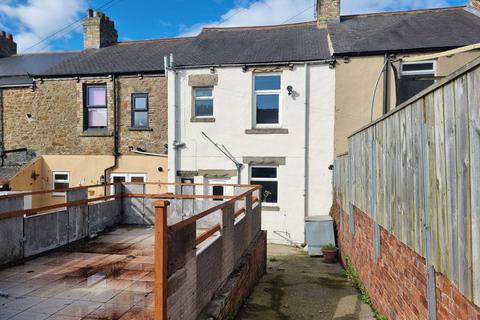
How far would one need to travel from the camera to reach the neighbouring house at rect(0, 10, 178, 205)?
1327cm

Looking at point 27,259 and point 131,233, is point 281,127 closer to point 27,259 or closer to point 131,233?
point 131,233

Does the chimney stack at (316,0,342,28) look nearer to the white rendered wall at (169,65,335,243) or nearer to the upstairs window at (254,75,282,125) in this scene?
the white rendered wall at (169,65,335,243)

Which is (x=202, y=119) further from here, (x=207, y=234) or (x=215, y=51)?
(x=207, y=234)

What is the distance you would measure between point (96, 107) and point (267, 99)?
668 cm

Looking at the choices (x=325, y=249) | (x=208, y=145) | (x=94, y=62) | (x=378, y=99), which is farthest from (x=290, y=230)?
(x=94, y=62)

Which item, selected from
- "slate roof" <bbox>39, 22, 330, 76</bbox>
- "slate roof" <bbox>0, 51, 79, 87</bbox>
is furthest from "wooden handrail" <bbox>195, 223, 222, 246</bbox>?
"slate roof" <bbox>0, 51, 79, 87</bbox>

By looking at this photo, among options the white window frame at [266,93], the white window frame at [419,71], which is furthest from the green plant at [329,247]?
the white window frame at [419,71]

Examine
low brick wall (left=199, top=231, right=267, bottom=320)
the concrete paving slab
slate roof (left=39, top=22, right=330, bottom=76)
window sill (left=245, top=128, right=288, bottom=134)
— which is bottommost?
the concrete paving slab

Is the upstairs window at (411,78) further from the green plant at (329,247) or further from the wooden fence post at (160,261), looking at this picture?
the wooden fence post at (160,261)

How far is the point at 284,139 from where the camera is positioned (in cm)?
1177

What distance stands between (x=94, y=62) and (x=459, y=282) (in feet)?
48.9

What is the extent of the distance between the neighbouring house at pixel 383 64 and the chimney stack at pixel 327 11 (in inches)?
79.0

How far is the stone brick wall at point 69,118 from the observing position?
13273 mm

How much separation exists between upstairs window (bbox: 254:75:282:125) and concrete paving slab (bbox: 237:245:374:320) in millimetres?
4790
